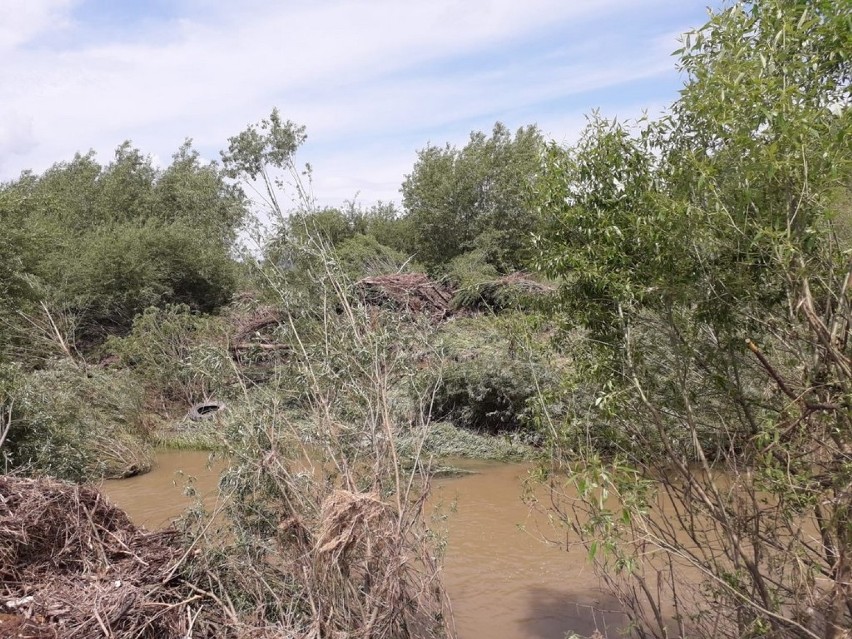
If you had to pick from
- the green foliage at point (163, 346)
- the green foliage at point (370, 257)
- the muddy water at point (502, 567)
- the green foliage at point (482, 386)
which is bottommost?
the muddy water at point (502, 567)

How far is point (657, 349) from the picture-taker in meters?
4.57

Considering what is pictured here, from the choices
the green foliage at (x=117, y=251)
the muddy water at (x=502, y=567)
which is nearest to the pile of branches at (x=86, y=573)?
the muddy water at (x=502, y=567)

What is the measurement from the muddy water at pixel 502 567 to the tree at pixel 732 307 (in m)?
1.36

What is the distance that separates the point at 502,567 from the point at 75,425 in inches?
268

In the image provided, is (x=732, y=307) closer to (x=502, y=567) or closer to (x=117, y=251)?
(x=502, y=567)

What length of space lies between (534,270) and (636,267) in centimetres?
76

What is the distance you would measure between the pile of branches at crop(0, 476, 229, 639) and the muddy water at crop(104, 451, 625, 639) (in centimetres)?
84

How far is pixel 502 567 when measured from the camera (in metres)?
7.70

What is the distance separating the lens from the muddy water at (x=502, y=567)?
6344 mm

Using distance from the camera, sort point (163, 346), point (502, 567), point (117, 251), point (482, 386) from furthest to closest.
Answer: point (117, 251) < point (163, 346) < point (482, 386) < point (502, 567)

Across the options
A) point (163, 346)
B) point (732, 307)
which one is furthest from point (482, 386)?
point (732, 307)

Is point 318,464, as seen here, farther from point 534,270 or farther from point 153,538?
point 534,270

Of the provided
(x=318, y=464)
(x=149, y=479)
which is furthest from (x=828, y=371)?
(x=149, y=479)

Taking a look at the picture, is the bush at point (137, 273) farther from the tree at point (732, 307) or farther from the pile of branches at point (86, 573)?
the tree at point (732, 307)
